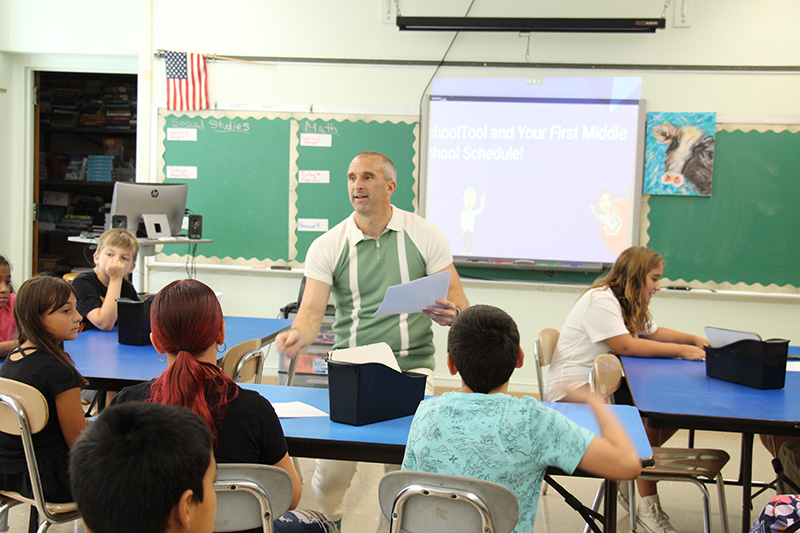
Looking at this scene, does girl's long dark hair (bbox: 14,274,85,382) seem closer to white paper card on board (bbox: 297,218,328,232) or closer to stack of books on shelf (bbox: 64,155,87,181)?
white paper card on board (bbox: 297,218,328,232)

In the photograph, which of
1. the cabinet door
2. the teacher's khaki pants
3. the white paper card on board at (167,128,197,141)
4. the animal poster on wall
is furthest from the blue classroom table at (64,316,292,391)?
the cabinet door

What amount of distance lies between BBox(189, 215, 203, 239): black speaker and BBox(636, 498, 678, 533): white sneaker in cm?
362

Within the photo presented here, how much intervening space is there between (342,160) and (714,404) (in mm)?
3549

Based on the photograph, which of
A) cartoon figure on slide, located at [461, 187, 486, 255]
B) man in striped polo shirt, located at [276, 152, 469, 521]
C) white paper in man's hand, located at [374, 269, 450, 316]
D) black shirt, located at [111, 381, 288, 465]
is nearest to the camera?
black shirt, located at [111, 381, 288, 465]

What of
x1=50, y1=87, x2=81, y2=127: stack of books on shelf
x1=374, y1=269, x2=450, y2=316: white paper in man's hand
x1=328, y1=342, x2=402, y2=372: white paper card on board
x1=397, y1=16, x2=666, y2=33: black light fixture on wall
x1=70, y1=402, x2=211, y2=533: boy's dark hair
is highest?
x1=397, y1=16, x2=666, y2=33: black light fixture on wall

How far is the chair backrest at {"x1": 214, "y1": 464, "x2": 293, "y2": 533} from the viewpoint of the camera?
143 cm

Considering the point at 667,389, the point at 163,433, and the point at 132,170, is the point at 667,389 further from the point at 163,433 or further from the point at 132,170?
the point at 132,170

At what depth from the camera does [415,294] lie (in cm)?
232

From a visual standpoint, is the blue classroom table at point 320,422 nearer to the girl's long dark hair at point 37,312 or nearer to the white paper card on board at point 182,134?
the girl's long dark hair at point 37,312

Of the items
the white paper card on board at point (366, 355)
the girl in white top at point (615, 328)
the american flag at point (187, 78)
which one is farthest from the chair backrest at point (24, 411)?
the american flag at point (187, 78)

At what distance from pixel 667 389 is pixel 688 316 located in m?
2.74

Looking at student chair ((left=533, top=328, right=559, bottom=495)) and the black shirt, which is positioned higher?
the black shirt

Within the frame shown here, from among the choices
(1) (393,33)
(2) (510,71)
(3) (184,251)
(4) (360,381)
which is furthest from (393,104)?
(4) (360,381)

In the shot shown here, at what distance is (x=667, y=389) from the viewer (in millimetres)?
2426
